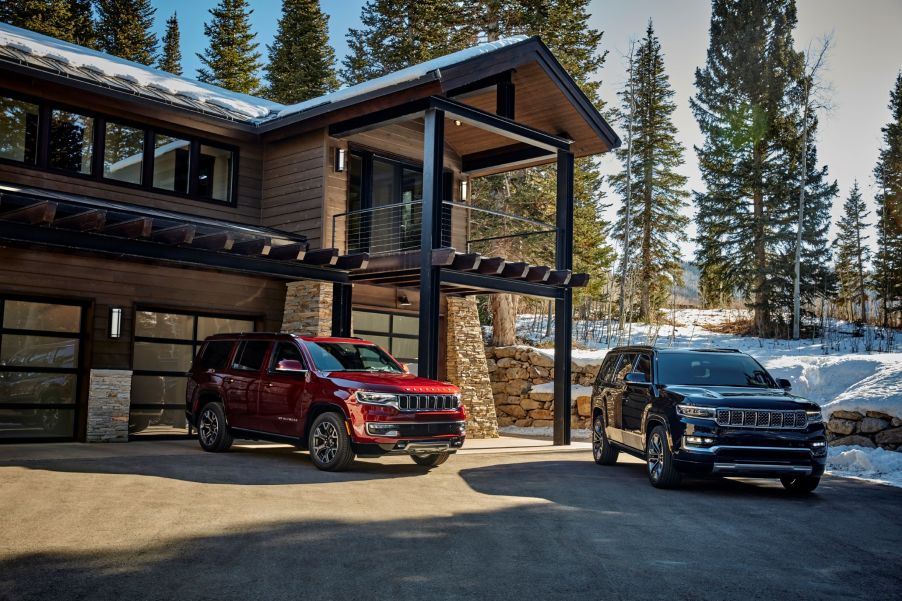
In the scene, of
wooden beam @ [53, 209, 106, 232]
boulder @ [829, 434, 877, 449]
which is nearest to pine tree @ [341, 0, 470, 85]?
wooden beam @ [53, 209, 106, 232]

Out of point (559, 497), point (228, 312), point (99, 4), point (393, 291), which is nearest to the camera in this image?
point (559, 497)

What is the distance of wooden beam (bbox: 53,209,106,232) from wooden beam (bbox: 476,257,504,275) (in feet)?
22.1

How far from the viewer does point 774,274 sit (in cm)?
3080

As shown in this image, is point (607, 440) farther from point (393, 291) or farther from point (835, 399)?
point (393, 291)

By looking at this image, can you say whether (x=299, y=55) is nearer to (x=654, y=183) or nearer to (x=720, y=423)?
(x=654, y=183)

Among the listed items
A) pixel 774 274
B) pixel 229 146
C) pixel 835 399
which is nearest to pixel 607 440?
pixel 835 399

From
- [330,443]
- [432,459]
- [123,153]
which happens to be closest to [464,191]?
[123,153]

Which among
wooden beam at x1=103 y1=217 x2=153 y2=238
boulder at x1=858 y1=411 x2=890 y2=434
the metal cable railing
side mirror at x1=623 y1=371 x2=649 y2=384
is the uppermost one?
the metal cable railing

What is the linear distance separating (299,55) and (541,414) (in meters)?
25.0

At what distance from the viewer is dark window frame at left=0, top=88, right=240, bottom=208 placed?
1520cm

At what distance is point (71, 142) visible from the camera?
15758mm

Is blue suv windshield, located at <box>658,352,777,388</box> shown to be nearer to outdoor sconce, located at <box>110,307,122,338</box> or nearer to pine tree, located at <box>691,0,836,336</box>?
outdoor sconce, located at <box>110,307,122,338</box>

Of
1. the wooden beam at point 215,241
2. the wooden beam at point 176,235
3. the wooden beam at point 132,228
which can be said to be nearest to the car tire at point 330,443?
the wooden beam at point 215,241

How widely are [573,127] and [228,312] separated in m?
8.77
